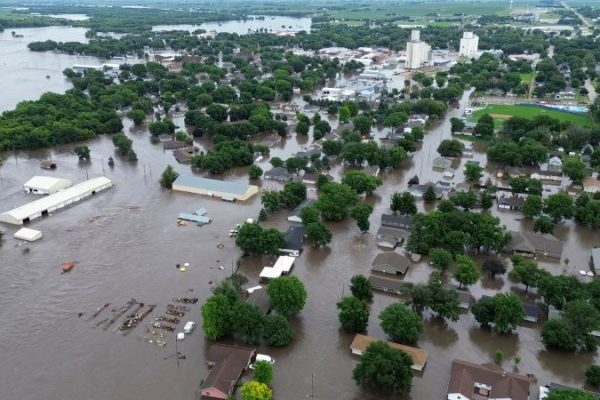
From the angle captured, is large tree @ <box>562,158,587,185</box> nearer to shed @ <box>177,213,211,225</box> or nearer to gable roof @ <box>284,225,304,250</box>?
gable roof @ <box>284,225,304,250</box>

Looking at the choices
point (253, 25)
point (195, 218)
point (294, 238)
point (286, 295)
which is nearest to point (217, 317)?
point (286, 295)

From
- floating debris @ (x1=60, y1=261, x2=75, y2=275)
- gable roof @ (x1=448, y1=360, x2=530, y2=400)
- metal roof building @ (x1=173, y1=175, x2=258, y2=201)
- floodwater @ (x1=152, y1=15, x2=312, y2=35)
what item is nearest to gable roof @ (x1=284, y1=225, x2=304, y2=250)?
metal roof building @ (x1=173, y1=175, x2=258, y2=201)

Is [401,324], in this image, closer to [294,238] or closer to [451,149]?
[294,238]

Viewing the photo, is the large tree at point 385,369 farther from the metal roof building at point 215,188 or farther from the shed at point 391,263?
the metal roof building at point 215,188

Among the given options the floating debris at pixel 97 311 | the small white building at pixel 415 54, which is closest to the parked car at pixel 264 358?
the floating debris at pixel 97 311

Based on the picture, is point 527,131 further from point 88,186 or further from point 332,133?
point 88,186

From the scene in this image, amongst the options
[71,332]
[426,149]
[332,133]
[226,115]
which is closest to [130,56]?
[226,115]
